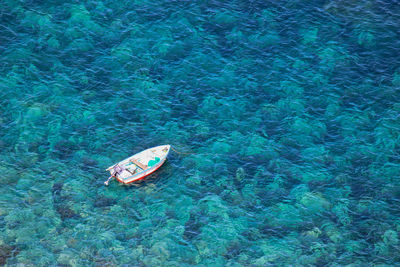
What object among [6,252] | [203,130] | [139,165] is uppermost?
[203,130]

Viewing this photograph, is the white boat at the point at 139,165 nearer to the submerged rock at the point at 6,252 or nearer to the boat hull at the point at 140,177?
the boat hull at the point at 140,177

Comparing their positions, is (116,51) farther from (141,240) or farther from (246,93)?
(141,240)

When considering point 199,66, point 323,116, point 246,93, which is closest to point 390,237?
point 323,116

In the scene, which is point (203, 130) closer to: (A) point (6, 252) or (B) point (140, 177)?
(B) point (140, 177)

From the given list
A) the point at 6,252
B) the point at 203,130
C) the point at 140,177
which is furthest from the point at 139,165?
the point at 6,252

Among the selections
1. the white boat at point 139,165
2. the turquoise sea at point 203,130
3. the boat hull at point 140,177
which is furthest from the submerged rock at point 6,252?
the boat hull at point 140,177

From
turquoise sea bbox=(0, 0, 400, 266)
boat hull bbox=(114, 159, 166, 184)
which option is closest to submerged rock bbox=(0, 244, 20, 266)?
turquoise sea bbox=(0, 0, 400, 266)
